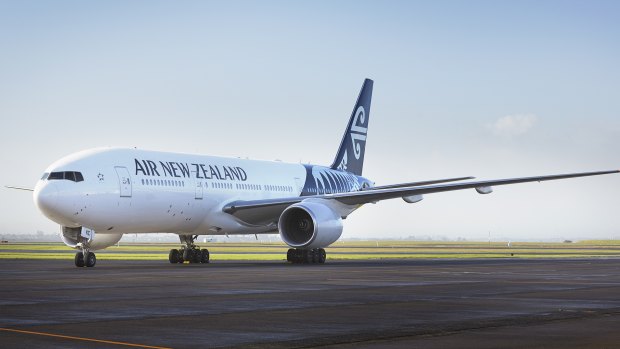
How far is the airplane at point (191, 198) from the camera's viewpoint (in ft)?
87.6

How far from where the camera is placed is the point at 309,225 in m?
31.6

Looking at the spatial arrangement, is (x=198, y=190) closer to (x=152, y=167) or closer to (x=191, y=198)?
(x=191, y=198)

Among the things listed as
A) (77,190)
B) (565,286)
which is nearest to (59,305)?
(565,286)

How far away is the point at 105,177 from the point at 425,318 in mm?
17881

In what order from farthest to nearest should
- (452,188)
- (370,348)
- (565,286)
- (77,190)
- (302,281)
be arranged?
(452,188) → (77,190) → (302,281) → (565,286) → (370,348)

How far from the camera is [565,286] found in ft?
59.1

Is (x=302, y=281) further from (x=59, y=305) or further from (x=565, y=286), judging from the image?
(x=59, y=305)

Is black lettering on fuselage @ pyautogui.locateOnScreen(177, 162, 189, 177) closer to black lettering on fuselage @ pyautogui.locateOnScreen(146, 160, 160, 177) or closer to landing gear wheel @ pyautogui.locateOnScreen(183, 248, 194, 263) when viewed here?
black lettering on fuselage @ pyautogui.locateOnScreen(146, 160, 160, 177)

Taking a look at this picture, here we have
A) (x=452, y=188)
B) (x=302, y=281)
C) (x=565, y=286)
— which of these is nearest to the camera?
(x=565, y=286)

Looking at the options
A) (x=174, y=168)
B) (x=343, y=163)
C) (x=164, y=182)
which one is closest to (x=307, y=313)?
(x=164, y=182)

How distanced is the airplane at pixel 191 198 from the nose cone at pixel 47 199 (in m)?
0.03

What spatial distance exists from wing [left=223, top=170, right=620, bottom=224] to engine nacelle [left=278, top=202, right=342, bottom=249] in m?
0.69

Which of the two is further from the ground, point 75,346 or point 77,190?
point 77,190

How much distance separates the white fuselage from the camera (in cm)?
2648
